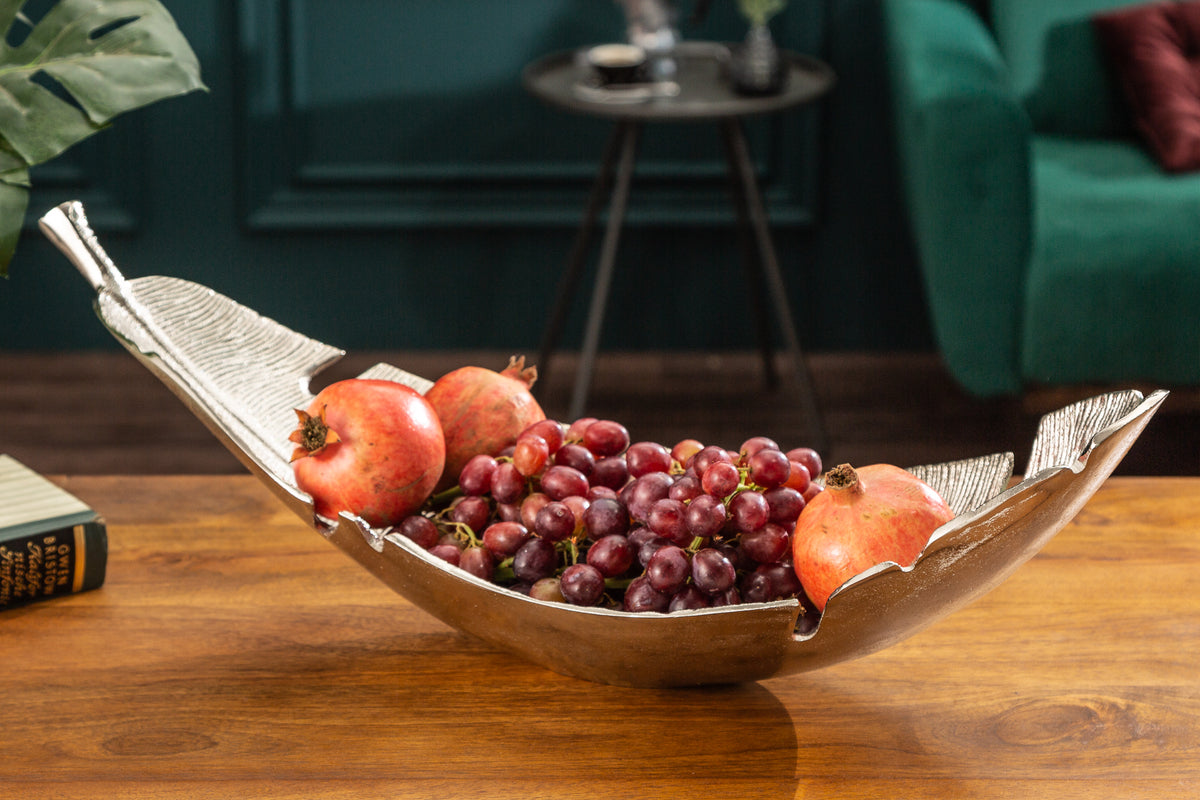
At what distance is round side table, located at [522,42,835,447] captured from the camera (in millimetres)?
1926

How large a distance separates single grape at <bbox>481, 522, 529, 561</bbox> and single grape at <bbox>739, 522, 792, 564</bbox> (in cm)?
10

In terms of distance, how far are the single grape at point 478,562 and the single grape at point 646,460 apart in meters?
0.09

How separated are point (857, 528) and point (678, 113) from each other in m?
1.46

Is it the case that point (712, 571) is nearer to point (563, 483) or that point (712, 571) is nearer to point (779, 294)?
point (563, 483)

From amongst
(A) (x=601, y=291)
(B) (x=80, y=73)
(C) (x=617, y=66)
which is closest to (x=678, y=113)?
(C) (x=617, y=66)

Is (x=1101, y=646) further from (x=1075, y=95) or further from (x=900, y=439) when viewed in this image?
(x=1075, y=95)

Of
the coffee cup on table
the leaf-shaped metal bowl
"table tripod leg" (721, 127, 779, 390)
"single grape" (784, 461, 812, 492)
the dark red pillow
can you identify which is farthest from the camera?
"table tripod leg" (721, 127, 779, 390)

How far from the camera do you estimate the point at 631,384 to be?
2.41 m

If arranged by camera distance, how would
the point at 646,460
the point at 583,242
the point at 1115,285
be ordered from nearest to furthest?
1. the point at 646,460
2. the point at 1115,285
3. the point at 583,242

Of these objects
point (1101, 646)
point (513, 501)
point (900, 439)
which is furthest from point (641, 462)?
point (900, 439)

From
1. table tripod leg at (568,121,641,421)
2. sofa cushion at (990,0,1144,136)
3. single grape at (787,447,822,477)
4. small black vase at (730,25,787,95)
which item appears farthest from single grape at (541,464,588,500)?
sofa cushion at (990,0,1144,136)

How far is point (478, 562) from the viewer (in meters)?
0.57

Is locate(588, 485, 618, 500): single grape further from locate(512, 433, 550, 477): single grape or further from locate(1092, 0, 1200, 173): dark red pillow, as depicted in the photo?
locate(1092, 0, 1200, 173): dark red pillow

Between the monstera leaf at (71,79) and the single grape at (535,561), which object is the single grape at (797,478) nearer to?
the single grape at (535,561)
